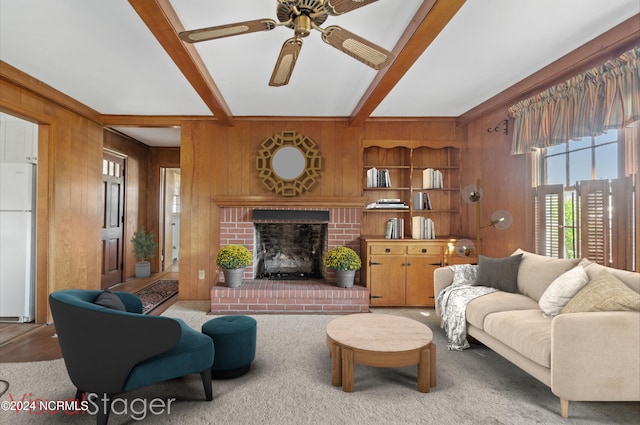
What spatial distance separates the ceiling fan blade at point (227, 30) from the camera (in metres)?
1.69

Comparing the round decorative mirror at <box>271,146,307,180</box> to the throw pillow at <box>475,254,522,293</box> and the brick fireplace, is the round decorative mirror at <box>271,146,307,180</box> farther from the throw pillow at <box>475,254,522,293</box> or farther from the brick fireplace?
the throw pillow at <box>475,254,522,293</box>

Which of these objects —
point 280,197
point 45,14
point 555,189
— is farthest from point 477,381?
point 45,14

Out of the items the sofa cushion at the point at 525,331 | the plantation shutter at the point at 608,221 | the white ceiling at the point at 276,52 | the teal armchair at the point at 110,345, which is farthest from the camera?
the plantation shutter at the point at 608,221

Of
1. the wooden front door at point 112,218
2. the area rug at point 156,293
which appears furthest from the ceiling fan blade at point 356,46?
the wooden front door at point 112,218

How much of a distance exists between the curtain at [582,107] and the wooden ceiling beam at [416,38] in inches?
53.2

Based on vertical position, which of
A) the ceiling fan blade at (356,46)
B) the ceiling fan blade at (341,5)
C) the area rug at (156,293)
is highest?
the ceiling fan blade at (341,5)

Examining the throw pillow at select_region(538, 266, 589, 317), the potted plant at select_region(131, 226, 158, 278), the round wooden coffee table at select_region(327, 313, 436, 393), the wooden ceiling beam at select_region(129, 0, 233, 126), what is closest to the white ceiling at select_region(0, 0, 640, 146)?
the wooden ceiling beam at select_region(129, 0, 233, 126)

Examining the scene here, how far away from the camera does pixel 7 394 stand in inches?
87.6

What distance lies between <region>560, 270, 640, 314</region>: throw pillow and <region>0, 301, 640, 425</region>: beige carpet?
606 millimetres

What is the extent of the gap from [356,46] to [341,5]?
0.27 meters

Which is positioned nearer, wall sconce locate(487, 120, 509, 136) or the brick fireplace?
wall sconce locate(487, 120, 509, 136)

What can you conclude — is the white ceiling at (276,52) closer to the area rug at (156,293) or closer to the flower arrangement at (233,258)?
the flower arrangement at (233,258)

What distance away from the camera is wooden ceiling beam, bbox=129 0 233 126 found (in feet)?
6.41

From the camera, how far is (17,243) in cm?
367
